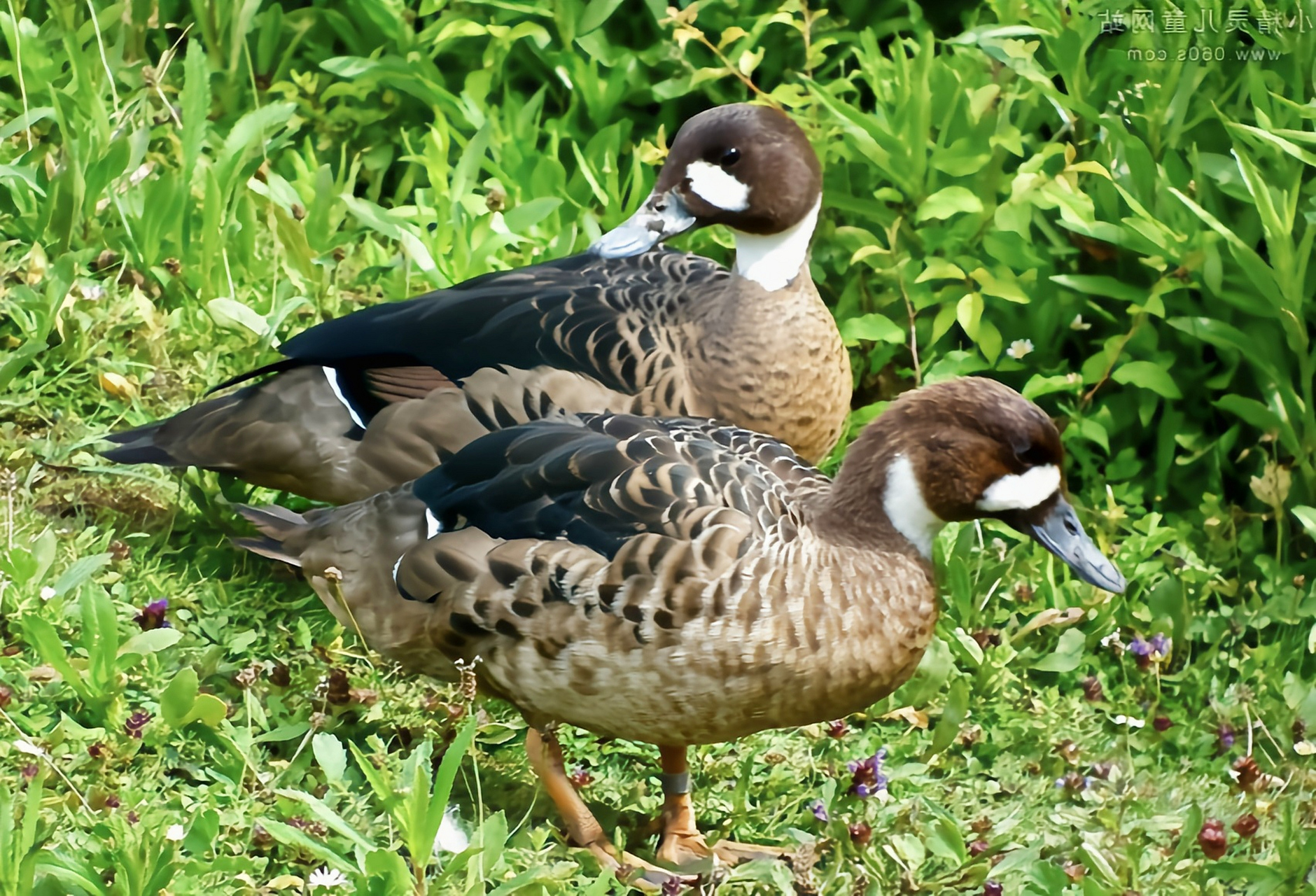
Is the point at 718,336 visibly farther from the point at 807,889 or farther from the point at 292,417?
the point at 807,889

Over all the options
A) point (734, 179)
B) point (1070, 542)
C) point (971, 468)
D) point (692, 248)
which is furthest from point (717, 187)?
point (1070, 542)

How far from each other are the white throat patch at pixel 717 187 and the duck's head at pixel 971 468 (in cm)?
104

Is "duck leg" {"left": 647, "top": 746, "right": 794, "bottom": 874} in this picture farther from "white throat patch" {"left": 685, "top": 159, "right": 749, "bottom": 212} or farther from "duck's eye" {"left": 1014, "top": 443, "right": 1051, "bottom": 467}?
"white throat patch" {"left": 685, "top": 159, "right": 749, "bottom": 212}

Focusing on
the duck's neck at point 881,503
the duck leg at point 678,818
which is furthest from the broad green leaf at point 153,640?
the duck's neck at point 881,503

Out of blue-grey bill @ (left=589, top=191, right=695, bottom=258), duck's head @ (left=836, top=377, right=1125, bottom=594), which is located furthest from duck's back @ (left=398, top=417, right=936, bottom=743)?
blue-grey bill @ (left=589, top=191, right=695, bottom=258)

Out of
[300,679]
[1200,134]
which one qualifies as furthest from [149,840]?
[1200,134]

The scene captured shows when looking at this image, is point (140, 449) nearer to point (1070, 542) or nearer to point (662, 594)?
point (662, 594)

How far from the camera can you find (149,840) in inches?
113

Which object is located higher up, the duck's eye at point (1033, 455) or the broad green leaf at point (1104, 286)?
the duck's eye at point (1033, 455)

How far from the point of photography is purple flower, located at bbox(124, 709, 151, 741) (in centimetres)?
336

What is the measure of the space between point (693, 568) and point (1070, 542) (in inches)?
31.6

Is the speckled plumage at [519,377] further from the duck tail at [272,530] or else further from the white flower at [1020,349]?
the white flower at [1020,349]

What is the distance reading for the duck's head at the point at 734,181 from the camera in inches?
163

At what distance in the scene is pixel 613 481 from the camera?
3268mm
